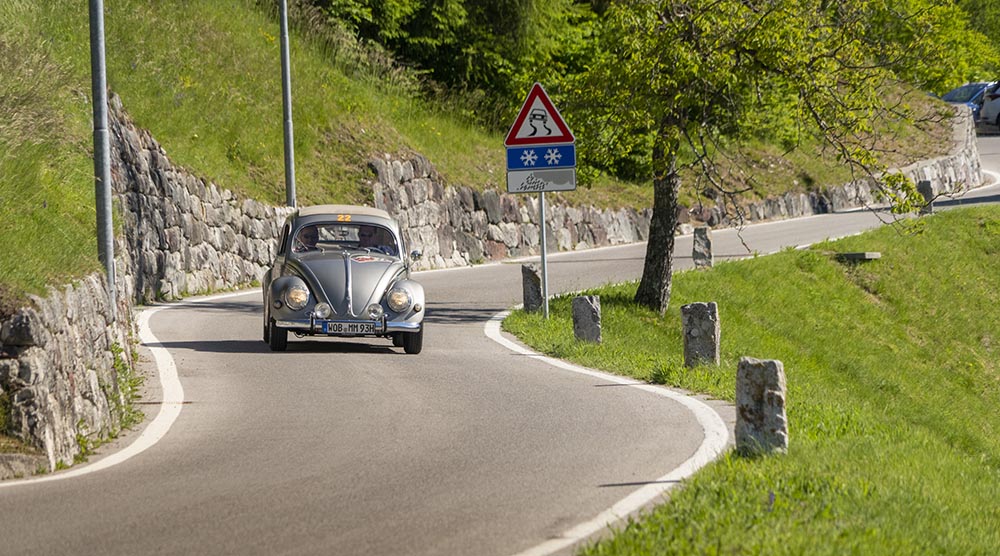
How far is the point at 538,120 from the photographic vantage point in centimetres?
1616

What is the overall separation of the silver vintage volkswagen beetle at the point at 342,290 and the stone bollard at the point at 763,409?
253 inches

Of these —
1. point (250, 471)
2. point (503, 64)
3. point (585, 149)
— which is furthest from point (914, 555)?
point (503, 64)

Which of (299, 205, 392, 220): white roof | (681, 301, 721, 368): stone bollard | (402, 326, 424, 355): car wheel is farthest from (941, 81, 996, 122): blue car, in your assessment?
(402, 326, 424, 355): car wheel

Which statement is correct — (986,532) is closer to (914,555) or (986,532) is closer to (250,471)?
(914,555)

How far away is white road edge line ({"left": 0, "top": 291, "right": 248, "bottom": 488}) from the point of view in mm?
8086

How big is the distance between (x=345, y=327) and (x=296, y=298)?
0.64 meters

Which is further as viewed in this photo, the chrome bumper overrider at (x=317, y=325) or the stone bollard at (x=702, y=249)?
the stone bollard at (x=702, y=249)

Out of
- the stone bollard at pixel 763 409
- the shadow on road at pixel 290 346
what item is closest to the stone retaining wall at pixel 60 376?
the shadow on road at pixel 290 346

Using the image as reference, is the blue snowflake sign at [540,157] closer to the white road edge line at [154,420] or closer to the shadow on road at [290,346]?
the shadow on road at [290,346]

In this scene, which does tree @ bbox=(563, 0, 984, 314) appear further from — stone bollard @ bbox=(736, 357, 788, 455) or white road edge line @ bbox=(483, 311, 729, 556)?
stone bollard @ bbox=(736, 357, 788, 455)

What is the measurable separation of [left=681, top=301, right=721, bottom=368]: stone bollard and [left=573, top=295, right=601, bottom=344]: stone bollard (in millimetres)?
1663

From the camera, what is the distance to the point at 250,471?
7961 mm

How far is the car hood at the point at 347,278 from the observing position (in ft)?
45.7

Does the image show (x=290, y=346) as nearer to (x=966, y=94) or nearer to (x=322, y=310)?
(x=322, y=310)
